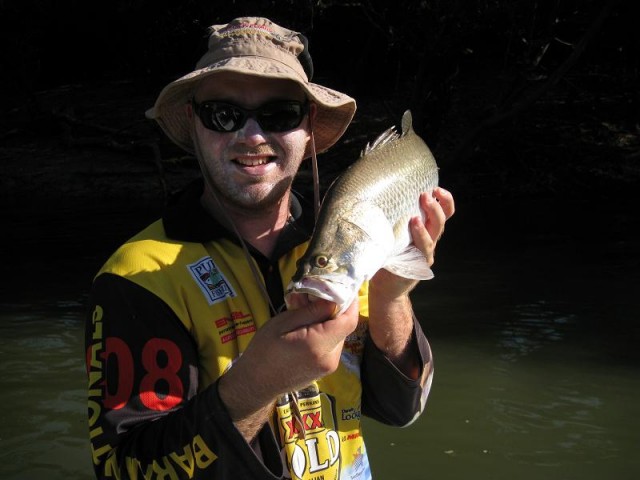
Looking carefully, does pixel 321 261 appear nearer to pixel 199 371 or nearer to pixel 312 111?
pixel 199 371

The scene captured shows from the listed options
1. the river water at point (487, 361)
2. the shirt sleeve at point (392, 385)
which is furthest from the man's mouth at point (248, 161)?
the river water at point (487, 361)

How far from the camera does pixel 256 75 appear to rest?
2365 millimetres

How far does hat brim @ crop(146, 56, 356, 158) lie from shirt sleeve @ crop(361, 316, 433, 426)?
743 millimetres

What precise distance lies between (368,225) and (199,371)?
670 mm

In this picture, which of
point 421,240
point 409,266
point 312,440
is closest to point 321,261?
point 409,266

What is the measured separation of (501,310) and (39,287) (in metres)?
4.68

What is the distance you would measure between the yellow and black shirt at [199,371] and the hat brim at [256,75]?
0.28 m

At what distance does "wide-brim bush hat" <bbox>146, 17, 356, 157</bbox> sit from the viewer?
2.40m

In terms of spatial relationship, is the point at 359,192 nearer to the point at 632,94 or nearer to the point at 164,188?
the point at 164,188

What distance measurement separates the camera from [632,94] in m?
15.5

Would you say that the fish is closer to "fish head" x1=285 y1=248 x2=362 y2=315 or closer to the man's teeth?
"fish head" x1=285 y1=248 x2=362 y2=315

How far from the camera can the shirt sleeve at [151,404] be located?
2072mm

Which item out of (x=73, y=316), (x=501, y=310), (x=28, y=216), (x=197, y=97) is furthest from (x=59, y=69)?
(x=197, y=97)

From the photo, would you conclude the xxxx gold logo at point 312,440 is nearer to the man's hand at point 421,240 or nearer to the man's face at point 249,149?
the man's hand at point 421,240
